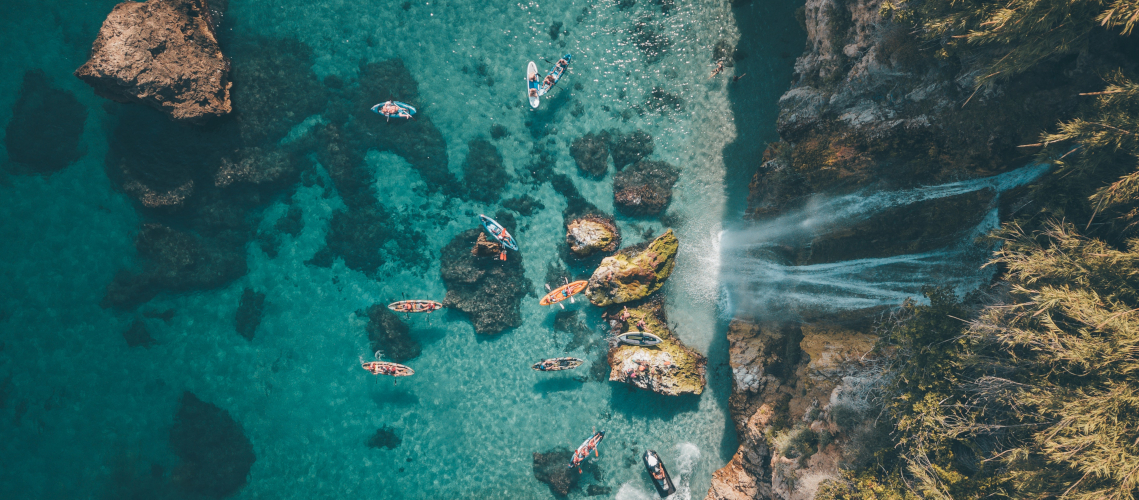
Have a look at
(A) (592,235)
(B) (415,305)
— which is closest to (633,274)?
(A) (592,235)

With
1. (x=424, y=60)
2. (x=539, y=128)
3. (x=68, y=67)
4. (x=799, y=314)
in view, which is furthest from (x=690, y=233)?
(x=68, y=67)

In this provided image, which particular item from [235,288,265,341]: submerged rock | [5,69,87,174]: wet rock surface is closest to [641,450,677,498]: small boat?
[235,288,265,341]: submerged rock

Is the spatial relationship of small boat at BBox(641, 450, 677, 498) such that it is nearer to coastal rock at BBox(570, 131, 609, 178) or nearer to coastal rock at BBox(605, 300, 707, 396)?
coastal rock at BBox(605, 300, 707, 396)

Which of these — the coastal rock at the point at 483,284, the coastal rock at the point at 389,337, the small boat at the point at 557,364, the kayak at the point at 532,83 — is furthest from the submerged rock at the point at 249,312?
the kayak at the point at 532,83

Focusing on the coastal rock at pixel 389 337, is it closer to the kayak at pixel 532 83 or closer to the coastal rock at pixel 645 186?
the coastal rock at pixel 645 186

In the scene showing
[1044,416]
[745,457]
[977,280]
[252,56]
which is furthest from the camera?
[252,56]

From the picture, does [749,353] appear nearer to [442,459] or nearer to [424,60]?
[442,459]

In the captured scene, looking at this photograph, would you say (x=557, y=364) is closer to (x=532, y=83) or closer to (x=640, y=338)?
(x=640, y=338)
